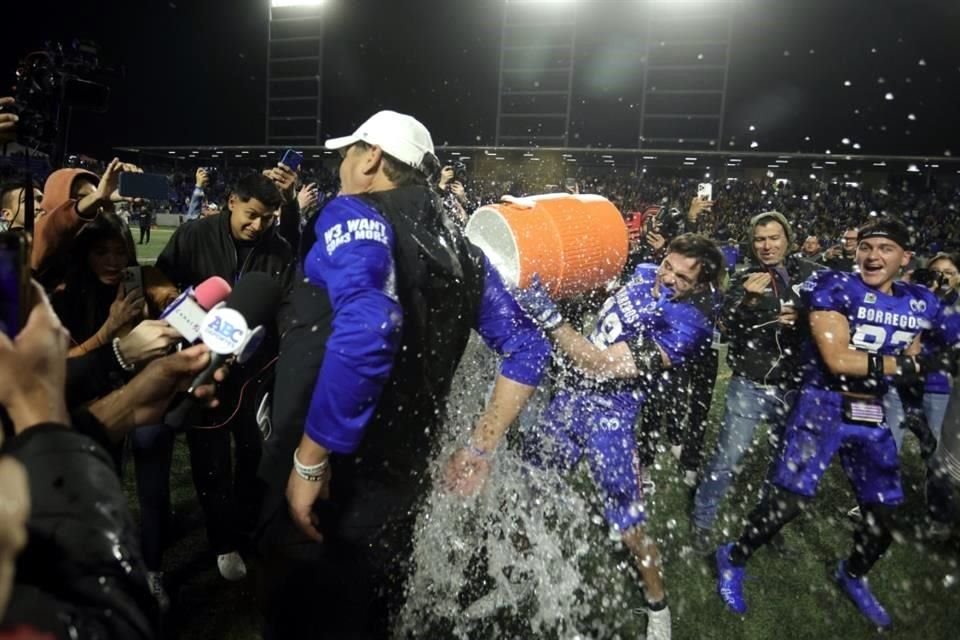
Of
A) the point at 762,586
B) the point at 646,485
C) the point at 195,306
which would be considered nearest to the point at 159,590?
the point at 195,306

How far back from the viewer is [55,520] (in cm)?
94

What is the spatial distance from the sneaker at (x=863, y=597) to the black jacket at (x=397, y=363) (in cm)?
309

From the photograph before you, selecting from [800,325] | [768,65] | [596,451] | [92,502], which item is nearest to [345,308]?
[92,502]

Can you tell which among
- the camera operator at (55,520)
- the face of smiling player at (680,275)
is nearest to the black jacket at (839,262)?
the face of smiling player at (680,275)

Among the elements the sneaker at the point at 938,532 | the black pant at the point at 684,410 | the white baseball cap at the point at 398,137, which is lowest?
the sneaker at the point at 938,532

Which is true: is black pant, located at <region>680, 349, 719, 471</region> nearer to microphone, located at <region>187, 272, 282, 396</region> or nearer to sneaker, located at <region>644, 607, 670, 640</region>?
sneaker, located at <region>644, 607, 670, 640</region>

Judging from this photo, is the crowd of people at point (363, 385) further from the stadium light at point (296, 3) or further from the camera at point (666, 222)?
the stadium light at point (296, 3)

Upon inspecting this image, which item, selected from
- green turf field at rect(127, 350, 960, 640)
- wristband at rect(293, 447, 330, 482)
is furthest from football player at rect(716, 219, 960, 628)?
wristband at rect(293, 447, 330, 482)

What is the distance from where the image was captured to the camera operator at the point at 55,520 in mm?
858

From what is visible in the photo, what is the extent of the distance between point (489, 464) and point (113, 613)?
1.66 m

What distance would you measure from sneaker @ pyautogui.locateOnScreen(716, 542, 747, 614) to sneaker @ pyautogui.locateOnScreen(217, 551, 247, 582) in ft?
9.19

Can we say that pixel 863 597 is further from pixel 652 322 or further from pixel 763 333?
pixel 652 322

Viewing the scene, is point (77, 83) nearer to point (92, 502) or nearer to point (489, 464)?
A: point (489, 464)

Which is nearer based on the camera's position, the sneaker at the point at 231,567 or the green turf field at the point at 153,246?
the sneaker at the point at 231,567
